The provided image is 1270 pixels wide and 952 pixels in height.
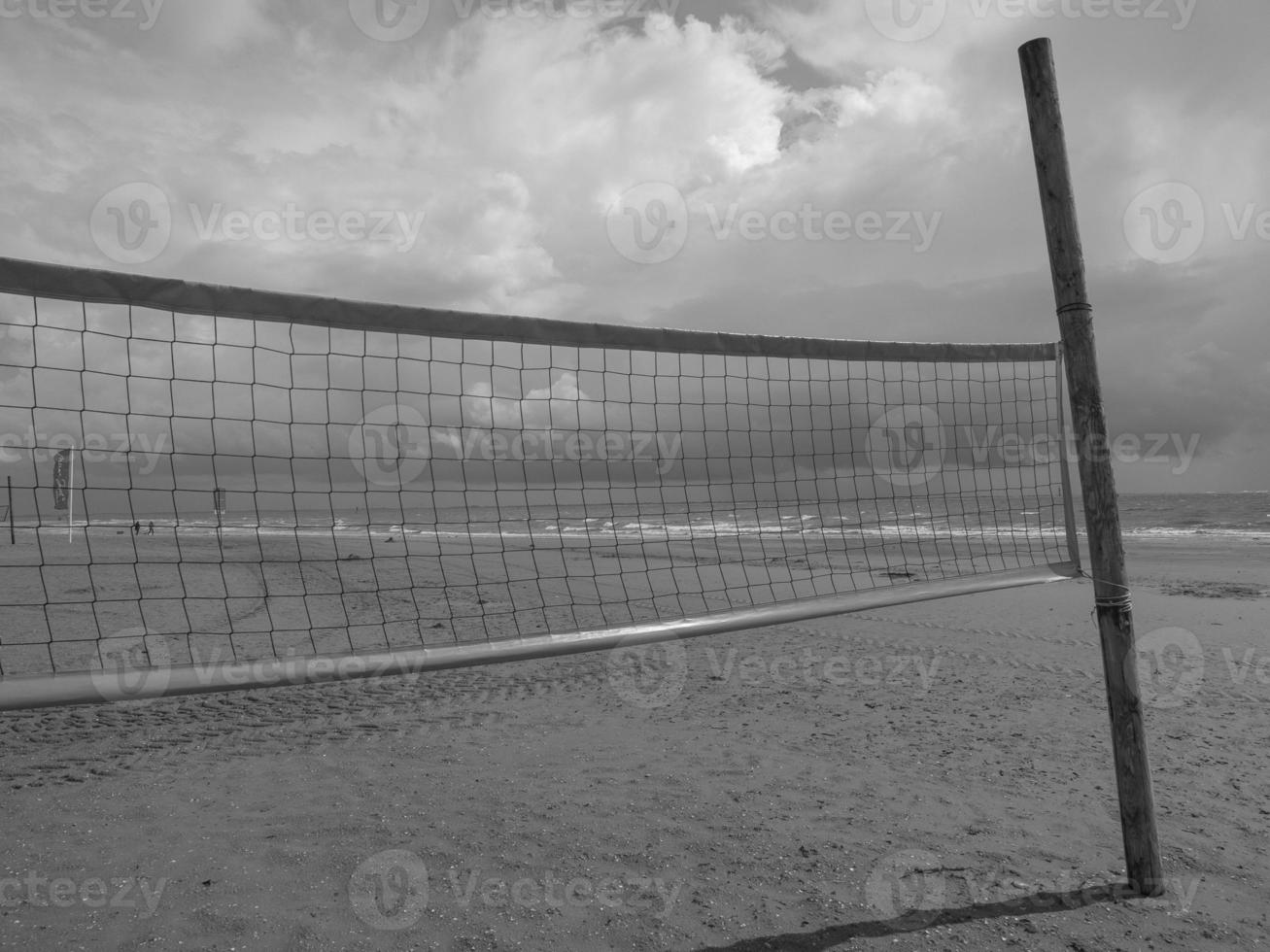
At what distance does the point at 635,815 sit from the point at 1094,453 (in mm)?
2249

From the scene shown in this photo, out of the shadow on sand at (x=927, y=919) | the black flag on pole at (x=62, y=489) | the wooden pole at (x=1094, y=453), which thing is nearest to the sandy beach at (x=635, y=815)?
the shadow on sand at (x=927, y=919)

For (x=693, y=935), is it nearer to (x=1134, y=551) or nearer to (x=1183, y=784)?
(x=1183, y=784)

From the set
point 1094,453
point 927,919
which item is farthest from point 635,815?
point 1094,453

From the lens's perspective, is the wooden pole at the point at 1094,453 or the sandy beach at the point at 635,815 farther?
the wooden pole at the point at 1094,453

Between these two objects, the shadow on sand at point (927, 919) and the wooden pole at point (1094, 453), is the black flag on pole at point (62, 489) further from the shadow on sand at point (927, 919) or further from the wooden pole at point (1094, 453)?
the wooden pole at point (1094, 453)

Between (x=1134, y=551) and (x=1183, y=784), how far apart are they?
15601 millimetres

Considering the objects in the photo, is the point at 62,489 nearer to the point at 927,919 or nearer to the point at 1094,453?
the point at 927,919

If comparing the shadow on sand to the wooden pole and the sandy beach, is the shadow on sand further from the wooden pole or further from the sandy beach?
the wooden pole

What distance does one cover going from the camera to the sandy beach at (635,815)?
2514 mm

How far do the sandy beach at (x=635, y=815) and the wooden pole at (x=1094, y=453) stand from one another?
10.2 inches

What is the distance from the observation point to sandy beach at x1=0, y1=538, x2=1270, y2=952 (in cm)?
251

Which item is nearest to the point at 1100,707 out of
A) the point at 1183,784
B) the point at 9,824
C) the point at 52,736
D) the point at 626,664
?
the point at 1183,784

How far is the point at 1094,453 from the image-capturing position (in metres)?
2.71

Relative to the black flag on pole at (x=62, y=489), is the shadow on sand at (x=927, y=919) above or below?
below
